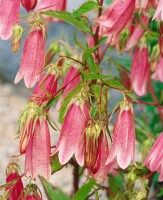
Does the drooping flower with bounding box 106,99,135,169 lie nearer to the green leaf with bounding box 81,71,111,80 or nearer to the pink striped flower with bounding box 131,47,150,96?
the green leaf with bounding box 81,71,111,80

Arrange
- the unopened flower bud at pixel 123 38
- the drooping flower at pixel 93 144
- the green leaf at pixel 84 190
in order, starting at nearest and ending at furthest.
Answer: the drooping flower at pixel 93 144 < the green leaf at pixel 84 190 < the unopened flower bud at pixel 123 38

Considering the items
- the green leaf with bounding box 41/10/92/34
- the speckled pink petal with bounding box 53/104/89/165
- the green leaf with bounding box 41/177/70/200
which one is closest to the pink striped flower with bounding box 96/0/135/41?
the green leaf with bounding box 41/10/92/34

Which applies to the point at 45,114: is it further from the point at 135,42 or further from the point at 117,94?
the point at 117,94

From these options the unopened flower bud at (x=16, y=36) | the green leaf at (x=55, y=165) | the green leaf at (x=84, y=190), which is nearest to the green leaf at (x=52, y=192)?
the green leaf at (x=55, y=165)

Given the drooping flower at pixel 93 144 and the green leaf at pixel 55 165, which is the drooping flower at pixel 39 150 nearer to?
the drooping flower at pixel 93 144

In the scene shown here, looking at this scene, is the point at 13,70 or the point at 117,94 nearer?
the point at 117,94

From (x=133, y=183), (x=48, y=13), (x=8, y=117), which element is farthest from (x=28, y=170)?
(x=8, y=117)
